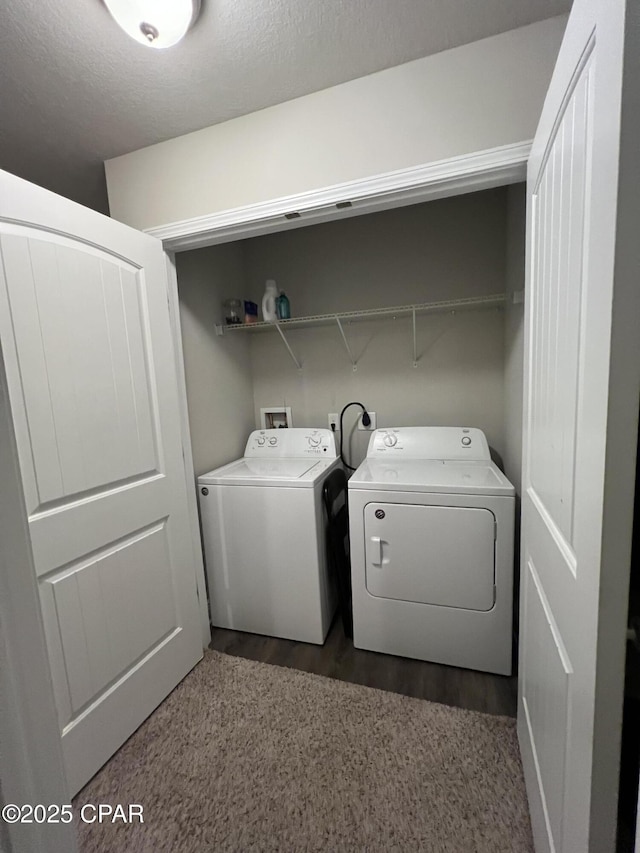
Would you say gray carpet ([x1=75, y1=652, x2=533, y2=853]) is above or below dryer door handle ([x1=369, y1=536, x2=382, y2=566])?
below

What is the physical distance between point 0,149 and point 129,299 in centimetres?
93

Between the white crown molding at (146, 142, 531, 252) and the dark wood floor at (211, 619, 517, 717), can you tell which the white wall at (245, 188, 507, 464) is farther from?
the dark wood floor at (211, 619, 517, 717)

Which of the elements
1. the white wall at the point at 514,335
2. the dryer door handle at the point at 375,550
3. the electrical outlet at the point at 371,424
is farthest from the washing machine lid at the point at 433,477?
the electrical outlet at the point at 371,424

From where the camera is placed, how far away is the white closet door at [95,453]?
1.07 meters

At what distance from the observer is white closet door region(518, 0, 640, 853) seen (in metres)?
0.48

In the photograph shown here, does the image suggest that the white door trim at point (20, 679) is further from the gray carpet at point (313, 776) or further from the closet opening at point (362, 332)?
the closet opening at point (362, 332)

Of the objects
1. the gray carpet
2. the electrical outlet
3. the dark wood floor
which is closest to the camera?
the gray carpet

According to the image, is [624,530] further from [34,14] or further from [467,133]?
[34,14]

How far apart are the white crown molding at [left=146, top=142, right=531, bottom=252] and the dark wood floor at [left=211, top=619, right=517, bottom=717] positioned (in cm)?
199

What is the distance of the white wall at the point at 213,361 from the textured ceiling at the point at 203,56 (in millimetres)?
666

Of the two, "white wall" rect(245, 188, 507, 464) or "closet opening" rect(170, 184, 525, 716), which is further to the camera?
"white wall" rect(245, 188, 507, 464)

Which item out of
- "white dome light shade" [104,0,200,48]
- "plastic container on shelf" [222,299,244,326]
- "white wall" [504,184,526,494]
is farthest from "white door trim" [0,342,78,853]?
"plastic container on shelf" [222,299,244,326]

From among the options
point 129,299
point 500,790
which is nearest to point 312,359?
point 129,299

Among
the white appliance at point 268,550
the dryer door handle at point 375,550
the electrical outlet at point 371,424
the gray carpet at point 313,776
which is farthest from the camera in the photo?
the electrical outlet at point 371,424
